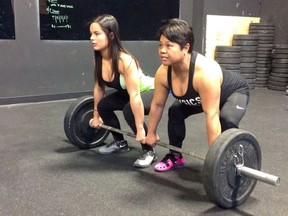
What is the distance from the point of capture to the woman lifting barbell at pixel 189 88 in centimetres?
139

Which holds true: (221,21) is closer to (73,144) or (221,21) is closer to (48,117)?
(48,117)

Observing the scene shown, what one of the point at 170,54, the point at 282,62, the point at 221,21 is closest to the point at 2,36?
the point at 170,54

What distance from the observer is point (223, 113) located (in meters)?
1.54

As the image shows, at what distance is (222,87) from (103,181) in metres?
0.75

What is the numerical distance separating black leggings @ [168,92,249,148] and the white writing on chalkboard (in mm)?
2165

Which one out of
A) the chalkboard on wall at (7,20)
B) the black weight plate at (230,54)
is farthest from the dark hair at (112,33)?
the black weight plate at (230,54)

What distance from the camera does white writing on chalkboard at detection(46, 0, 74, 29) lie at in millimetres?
3340

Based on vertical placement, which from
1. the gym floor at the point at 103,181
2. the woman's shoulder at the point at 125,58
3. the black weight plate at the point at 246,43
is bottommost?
the gym floor at the point at 103,181

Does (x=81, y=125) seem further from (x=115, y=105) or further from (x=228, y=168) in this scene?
(x=228, y=168)

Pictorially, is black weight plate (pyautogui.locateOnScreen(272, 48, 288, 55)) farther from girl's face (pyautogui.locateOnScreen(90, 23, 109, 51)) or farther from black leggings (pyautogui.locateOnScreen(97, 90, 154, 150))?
girl's face (pyautogui.locateOnScreen(90, 23, 109, 51))

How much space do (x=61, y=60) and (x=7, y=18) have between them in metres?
0.68

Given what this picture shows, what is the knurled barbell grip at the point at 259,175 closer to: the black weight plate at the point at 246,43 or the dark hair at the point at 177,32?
the dark hair at the point at 177,32

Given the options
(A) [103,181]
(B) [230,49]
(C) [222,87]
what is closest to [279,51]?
(B) [230,49]

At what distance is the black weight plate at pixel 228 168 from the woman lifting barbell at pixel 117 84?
52cm
